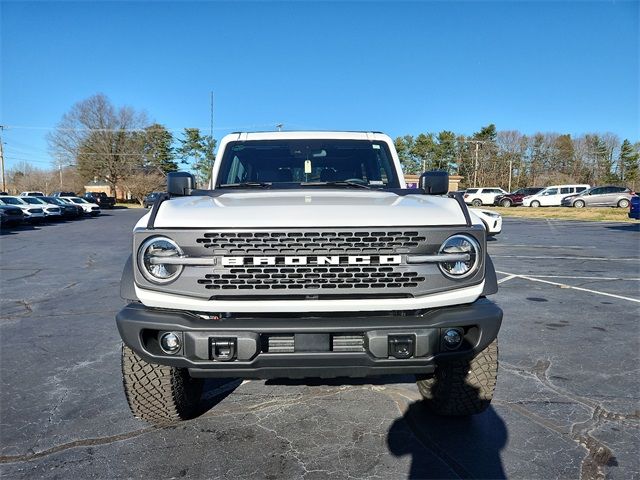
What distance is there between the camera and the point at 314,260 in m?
2.42

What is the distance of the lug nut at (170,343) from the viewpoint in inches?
95.0

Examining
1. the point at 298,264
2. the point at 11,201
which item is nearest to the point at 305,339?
the point at 298,264

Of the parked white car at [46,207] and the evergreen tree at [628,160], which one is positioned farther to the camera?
the evergreen tree at [628,160]

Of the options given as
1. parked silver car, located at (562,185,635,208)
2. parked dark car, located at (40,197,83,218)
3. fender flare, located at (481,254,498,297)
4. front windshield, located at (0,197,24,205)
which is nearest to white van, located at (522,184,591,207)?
parked silver car, located at (562,185,635,208)

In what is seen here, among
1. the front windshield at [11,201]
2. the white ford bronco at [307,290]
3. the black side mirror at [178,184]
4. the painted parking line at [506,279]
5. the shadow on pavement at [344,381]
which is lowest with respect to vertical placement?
the shadow on pavement at [344,381]

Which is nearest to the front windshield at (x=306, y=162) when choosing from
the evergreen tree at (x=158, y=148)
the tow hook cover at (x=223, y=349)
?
the tow hook cover at (x=223, y=349)

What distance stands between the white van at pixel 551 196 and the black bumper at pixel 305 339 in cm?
4220

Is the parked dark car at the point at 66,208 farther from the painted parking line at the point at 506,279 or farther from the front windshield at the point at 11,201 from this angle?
the painted parking line at the point at 506,279

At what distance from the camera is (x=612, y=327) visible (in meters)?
5.07

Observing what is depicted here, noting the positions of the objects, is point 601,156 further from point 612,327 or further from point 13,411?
point 13,411

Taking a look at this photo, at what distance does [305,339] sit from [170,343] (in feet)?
2.38

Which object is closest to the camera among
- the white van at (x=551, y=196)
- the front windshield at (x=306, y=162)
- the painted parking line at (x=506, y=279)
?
the front windshield at (x=306, y=162)

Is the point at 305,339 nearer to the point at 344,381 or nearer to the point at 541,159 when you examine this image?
the point at 344,381

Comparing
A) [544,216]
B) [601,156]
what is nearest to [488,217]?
[544,216]
